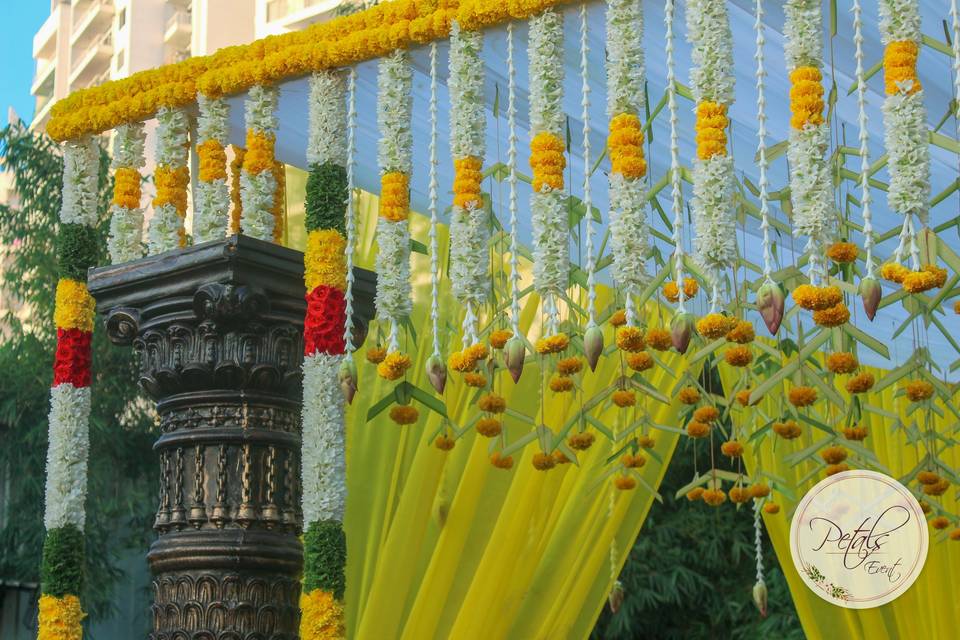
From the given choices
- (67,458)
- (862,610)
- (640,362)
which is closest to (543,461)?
(640,362)

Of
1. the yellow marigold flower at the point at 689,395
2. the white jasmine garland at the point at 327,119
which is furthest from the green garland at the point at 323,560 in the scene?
the yellow marigold flower at the point at 689,395

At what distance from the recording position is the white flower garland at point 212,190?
4.66m

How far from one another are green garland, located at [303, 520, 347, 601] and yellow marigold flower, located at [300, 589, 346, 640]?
0.8 inches

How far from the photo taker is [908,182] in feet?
11.4

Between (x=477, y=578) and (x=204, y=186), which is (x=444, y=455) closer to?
(x=477, y=578)

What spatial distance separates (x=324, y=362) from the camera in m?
4.30

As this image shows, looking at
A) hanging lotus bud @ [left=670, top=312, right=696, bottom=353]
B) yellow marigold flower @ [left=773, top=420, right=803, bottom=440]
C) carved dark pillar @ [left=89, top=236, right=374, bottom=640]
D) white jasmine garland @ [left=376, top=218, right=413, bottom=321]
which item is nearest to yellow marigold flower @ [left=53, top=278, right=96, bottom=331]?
carved dark pillar @ [left=89, top=236, right=374, bottom=640]

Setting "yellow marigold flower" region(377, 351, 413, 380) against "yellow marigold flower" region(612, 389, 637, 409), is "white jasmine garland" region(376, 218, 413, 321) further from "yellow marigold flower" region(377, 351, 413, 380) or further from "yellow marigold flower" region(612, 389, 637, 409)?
"yellow marigold flower" region(612, 389, 637, 409)

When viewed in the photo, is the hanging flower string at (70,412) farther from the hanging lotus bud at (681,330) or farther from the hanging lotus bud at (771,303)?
the hanging lotus bud at (771,303)

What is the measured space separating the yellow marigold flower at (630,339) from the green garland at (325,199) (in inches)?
44.7

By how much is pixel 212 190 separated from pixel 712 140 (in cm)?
181

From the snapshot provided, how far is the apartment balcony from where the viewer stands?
72.4ft

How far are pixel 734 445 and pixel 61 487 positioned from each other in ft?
7.94

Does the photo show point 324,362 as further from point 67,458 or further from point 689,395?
point 689,395
